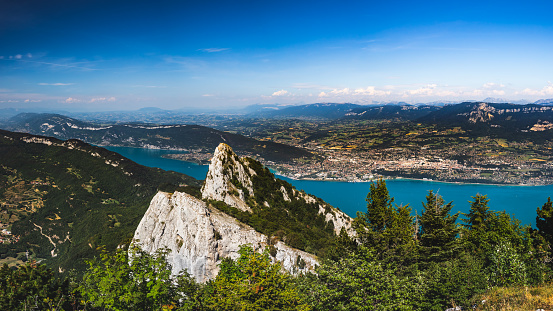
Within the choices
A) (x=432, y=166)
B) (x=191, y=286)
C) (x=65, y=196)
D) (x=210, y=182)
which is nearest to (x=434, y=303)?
(x=191, y=286)

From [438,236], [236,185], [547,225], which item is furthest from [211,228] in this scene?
[547,225]

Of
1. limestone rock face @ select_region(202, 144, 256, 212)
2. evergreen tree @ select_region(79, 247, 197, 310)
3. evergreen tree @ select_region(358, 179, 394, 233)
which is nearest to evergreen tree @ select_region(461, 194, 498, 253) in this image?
evergreen tree @ select_region(358, 179, 394, 233)

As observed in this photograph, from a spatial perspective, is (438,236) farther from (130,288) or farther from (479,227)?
(130,288)

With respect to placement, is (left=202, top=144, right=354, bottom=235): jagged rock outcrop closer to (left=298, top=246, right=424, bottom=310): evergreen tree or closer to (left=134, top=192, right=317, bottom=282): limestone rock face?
(left=134, top=192, right=317, bottom=282): limestone rock face

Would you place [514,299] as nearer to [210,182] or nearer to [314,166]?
[210,182]

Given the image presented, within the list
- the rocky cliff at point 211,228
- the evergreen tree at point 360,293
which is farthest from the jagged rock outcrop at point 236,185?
the evergreen tree at point 360,293

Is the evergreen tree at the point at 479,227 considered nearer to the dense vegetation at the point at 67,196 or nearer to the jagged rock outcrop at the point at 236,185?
the jagged rock outcrop at the point at 236,185
